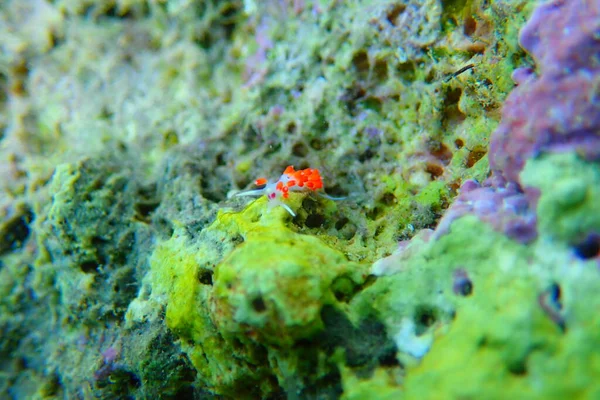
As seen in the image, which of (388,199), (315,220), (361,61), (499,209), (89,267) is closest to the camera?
(499,209)

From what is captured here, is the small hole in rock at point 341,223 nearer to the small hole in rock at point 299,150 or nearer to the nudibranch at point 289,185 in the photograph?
the nudibranch at point 289,185

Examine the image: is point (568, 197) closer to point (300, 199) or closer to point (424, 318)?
point (424, 318)

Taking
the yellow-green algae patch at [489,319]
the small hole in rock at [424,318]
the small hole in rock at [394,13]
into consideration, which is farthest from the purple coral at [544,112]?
the small hole in rock at [394,13]

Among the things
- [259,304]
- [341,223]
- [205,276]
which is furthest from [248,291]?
[341,223]

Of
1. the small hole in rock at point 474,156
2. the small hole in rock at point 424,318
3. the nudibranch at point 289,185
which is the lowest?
the small hole in rock at point 424,318

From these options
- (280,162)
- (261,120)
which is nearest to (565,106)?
(280,162)

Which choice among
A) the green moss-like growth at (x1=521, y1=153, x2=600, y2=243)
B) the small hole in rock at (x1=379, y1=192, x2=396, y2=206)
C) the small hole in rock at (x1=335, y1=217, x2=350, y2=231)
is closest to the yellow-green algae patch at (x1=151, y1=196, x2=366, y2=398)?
the small hole in rock at (x1=335, y1=217, x2=350, y2=231)
